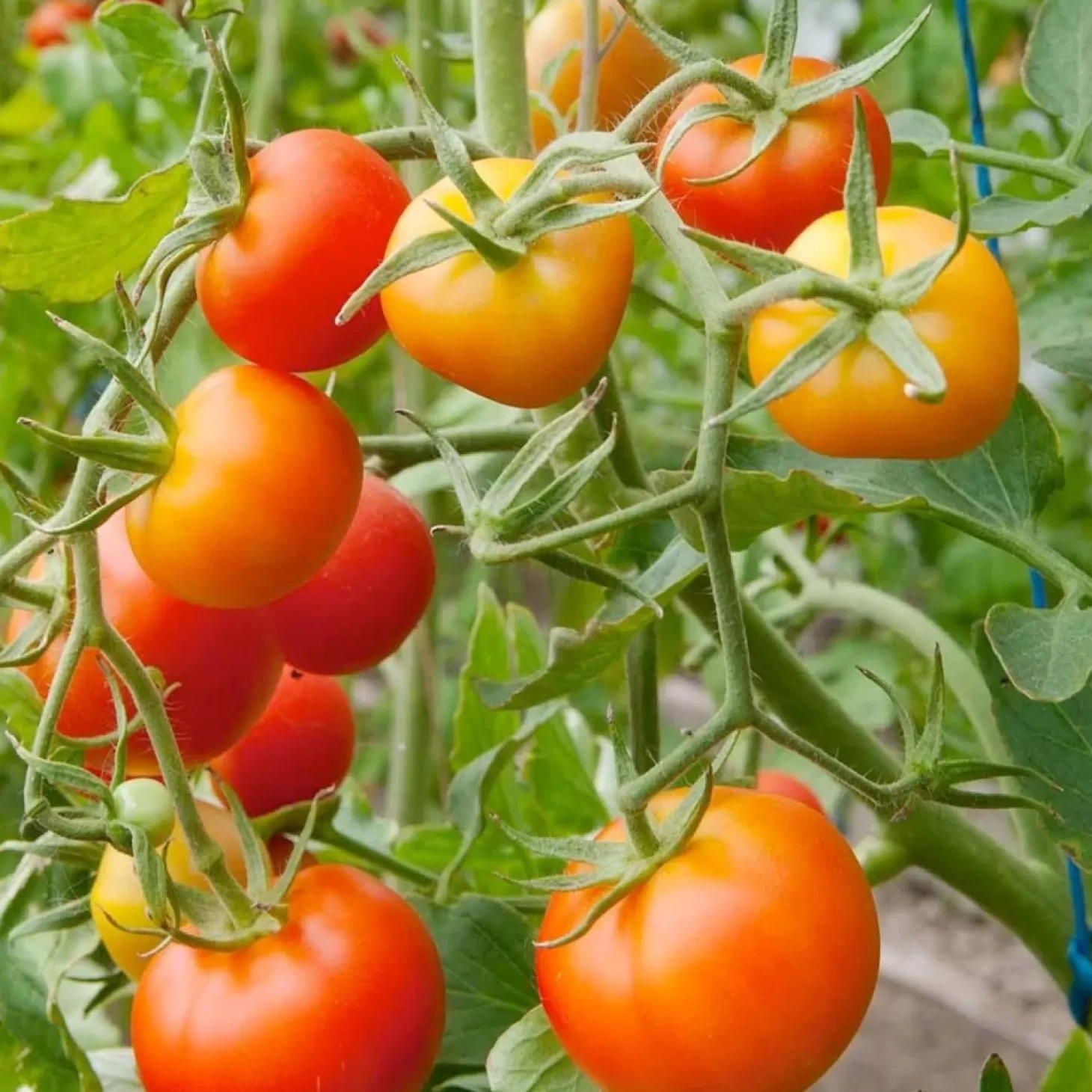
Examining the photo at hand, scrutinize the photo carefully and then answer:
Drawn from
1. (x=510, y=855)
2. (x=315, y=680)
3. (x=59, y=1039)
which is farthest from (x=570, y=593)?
(x=59, y=1039)

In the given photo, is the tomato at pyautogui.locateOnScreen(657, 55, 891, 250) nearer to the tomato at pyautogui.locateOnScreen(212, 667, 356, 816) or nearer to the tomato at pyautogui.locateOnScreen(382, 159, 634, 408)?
the tomato at pyautogui.locateOnScreen(382, 159, 634, 408)

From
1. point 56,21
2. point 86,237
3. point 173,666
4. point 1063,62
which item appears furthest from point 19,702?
point 56,21

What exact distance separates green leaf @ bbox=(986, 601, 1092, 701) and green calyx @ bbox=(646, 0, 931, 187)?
18 cm

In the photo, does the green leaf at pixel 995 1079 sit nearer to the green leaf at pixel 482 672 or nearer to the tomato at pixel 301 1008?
the tomato at pixel 301 1008

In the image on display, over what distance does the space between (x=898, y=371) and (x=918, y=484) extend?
226mm

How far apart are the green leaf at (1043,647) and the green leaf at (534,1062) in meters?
0.20

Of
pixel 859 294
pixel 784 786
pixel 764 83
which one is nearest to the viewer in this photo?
pixel 859 294

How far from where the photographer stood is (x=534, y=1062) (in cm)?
47

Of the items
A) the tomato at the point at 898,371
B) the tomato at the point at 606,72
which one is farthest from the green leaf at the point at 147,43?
the tomato at the point at 898,371

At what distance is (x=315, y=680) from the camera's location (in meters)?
0.62

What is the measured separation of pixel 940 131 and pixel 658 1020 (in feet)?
1.36

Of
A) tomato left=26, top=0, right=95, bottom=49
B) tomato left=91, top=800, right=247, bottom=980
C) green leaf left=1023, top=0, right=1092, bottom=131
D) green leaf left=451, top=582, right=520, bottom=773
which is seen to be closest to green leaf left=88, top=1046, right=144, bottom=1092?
tomato left=91, top=800, right=247, bottom=980

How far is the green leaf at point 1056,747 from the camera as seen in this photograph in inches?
20.5

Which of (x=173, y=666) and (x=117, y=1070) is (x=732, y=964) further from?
(x=117, y=1070)
